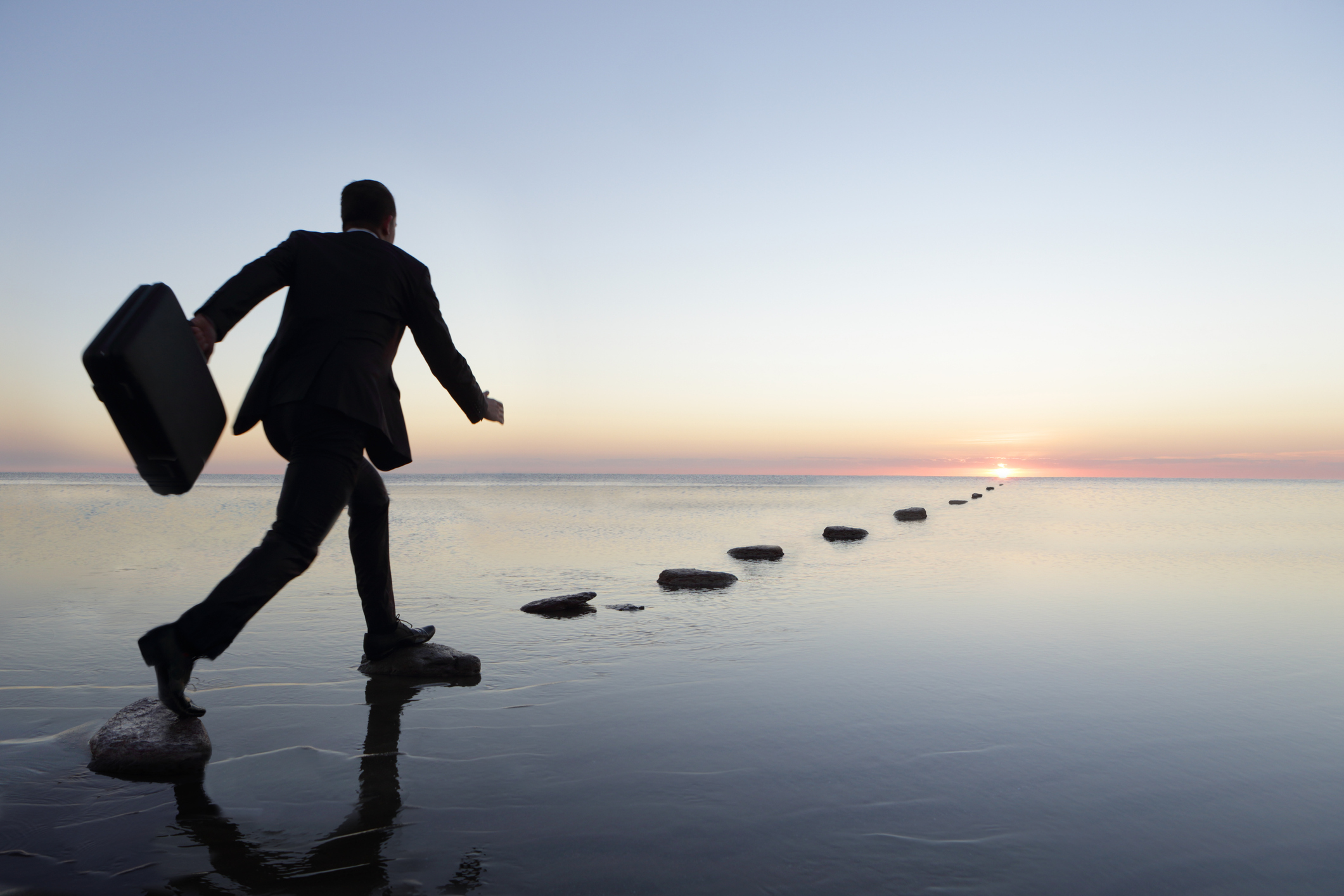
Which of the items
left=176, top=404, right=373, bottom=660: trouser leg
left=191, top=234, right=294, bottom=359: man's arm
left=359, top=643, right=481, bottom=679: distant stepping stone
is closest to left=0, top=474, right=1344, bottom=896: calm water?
left=359, top=643, right=481, bottom=679: distant stepping stone

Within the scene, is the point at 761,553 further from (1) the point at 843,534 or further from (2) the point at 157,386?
(2) the point at 157,386

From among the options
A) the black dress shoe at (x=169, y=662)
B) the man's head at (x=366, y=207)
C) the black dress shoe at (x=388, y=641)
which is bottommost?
the black dress shoe at (x=388, y=641)

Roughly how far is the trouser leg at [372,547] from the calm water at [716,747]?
379 millimetres

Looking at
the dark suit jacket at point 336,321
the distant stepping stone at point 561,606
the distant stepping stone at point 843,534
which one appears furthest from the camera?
the distant stepping stone at point 843,534

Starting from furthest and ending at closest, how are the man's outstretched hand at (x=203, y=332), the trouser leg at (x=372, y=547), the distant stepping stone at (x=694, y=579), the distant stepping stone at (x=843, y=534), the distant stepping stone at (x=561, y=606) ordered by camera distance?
1. the distant stepping stone at (x=843, y=534)
2. the distant stepping stone at (x=694, y=579)
3. the distant stepping stone at (x=561, y=606)
4. the trouser leg at (x=372, y=547)
5. the man's outstretched hand at (x=203, y=332)

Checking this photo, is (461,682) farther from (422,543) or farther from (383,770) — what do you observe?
(422,543)

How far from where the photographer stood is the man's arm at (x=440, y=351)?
340 centimetres

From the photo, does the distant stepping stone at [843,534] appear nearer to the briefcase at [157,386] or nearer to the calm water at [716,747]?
the calm water at [716,747]

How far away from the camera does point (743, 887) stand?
1760 millimetres

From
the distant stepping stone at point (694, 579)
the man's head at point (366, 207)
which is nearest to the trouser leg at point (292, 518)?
the man's head at point (366, 207)

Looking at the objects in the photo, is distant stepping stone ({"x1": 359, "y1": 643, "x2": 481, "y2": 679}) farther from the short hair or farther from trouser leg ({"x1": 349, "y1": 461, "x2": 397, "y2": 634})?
the short hair

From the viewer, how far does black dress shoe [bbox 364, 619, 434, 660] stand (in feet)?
12.8

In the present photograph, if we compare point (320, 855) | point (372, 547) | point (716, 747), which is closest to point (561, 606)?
point (372, 547)

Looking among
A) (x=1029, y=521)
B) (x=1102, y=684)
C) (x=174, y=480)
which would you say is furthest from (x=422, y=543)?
(x=1029, y=521)
